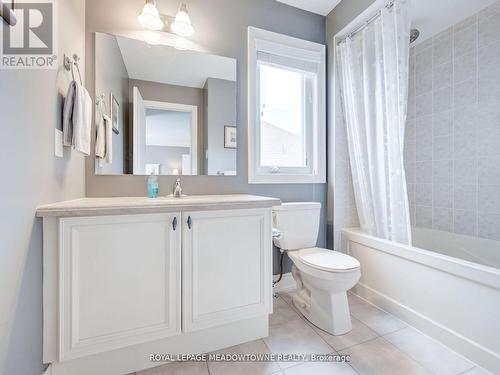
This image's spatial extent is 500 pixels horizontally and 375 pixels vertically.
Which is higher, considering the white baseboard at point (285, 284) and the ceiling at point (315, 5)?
the ceiling at point (315, 5)

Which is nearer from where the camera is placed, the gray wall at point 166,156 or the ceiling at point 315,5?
the gray wall at point 166,156

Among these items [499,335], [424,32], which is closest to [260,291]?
[499,335]

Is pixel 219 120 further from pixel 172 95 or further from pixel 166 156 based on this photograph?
pixel 166 156

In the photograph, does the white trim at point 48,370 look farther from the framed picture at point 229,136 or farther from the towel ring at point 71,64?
the framed picture at point 229,136

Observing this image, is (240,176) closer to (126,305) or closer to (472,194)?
(126,305)

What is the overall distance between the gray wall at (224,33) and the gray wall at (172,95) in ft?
0.42

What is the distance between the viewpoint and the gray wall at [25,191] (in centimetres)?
82

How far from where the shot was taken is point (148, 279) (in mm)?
1203

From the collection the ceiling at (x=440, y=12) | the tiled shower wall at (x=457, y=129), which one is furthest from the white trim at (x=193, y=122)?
the tiled shower wall at (x=457, y=129)

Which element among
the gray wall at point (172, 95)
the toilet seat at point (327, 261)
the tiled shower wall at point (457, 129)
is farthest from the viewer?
the tiled shower wall at point (457, 129)

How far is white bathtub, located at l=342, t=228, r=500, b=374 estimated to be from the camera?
1215 millimetres

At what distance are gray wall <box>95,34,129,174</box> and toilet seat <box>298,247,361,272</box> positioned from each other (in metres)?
1.43

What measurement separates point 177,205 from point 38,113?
2.35ft

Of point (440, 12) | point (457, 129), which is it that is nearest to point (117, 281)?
point (457, 129)
